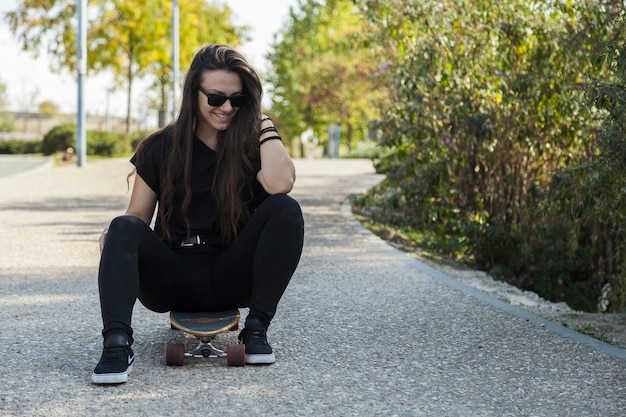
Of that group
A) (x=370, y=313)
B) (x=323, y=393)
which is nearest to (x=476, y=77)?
(x=370, y=313)

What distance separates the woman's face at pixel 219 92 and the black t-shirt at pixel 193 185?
0.52ft

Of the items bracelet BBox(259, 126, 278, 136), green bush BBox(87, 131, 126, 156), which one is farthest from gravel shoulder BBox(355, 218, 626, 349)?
green bush BBox(87, 131, 126, 156)

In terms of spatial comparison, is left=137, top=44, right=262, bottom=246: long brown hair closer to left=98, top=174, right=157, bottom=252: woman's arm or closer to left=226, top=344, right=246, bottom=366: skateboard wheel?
left=98, top=174, right=157, bottom=252: woman's arm

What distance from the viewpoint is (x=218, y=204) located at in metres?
4.41

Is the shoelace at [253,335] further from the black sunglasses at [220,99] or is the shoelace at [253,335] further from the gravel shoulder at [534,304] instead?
the gravel shoulder at [534,304]

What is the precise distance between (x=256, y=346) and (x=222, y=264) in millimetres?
383

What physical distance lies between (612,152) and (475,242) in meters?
4.77

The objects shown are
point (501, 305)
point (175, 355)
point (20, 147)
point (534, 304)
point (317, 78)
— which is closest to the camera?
point (175, 355)

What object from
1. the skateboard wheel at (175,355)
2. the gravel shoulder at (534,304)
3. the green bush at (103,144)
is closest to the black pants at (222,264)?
the skateboard wheel at (175,355)

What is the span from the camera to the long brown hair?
436cm

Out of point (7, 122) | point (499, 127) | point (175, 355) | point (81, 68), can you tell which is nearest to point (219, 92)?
point (175, 355)

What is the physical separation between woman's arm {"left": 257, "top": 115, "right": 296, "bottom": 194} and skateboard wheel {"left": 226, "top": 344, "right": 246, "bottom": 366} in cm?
68

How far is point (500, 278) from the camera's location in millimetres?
9375

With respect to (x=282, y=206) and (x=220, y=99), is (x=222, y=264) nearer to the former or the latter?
(x=282, y=206)
